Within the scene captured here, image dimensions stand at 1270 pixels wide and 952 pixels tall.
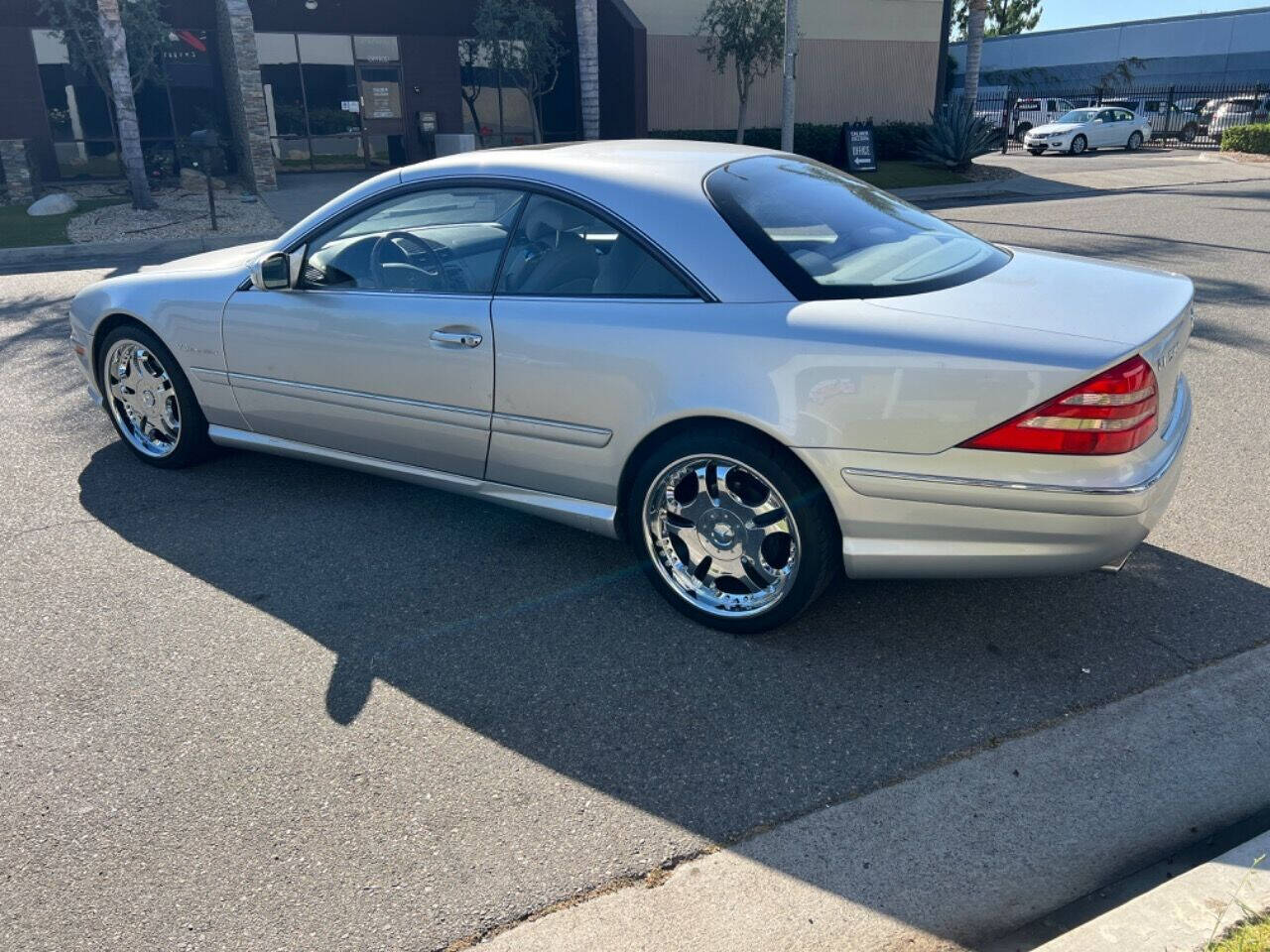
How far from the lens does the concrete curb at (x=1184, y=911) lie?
2.23 meters

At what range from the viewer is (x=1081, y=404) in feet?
9.88

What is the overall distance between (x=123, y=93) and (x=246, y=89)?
338cm

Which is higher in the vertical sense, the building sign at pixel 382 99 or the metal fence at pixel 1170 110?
the building sign at pixel 382 99

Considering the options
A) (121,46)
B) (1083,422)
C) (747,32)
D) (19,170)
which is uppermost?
(747,32)

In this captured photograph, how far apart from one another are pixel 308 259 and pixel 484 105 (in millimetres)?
22205

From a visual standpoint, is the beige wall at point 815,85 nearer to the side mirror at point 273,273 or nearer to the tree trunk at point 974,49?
the tree trunk at point 974,49

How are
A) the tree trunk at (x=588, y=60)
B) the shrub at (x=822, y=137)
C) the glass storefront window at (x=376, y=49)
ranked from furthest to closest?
the shrub at (x=822, y=137)
the glass storefront window at (x=376, y=49)
the tree trunk at (x=588, y=60)

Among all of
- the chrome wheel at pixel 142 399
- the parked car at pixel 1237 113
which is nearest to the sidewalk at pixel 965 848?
the chrome wheel at pixel 142 399

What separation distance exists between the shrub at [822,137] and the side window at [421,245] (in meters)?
20.8

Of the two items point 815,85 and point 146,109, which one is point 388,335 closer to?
point 146,109

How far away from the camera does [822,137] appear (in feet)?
83.0

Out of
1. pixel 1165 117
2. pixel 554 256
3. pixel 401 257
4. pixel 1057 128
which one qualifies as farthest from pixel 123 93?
pixel 1165 117

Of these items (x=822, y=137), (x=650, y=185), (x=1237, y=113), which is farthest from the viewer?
(x=1237, y=113)

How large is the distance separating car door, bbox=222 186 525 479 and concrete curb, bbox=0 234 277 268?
10.2 metres
